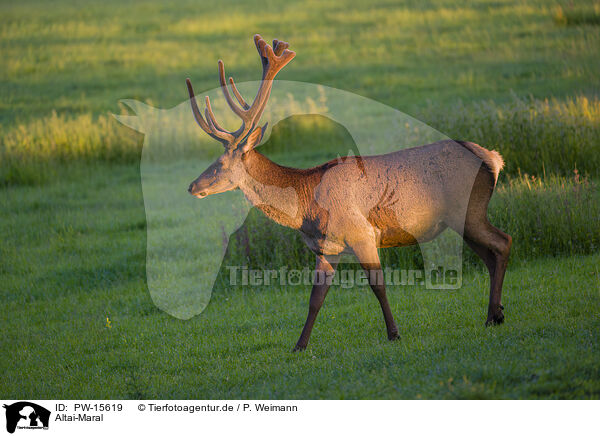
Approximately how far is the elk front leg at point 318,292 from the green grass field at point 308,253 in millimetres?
167

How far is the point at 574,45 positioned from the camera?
76.6 feet

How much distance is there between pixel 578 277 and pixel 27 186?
1303cm

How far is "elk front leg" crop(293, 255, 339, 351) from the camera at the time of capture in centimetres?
790

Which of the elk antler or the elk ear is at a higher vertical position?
the elk antler

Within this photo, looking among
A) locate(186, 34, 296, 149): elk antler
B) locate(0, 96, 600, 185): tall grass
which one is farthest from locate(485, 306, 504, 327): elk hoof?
locate(0, 96, 600, 185): tall grass

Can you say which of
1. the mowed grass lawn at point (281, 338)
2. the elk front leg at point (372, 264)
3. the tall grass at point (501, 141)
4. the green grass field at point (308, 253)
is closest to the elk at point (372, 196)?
the elk front leg at point (372, 264)

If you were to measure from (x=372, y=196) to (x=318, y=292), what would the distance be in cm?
118

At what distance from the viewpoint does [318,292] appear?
7.89m

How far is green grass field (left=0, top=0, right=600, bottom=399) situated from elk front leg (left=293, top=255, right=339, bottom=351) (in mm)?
167

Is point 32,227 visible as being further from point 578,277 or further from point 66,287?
point 578,277

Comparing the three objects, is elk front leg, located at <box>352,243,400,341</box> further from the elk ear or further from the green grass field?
the elk ear

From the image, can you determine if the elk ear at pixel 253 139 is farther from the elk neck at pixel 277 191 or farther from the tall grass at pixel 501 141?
the tall grass at pixel 501 141

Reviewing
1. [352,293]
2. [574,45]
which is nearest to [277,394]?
[352,293]

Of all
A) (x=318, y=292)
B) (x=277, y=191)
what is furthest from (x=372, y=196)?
(x=318, y=292)
